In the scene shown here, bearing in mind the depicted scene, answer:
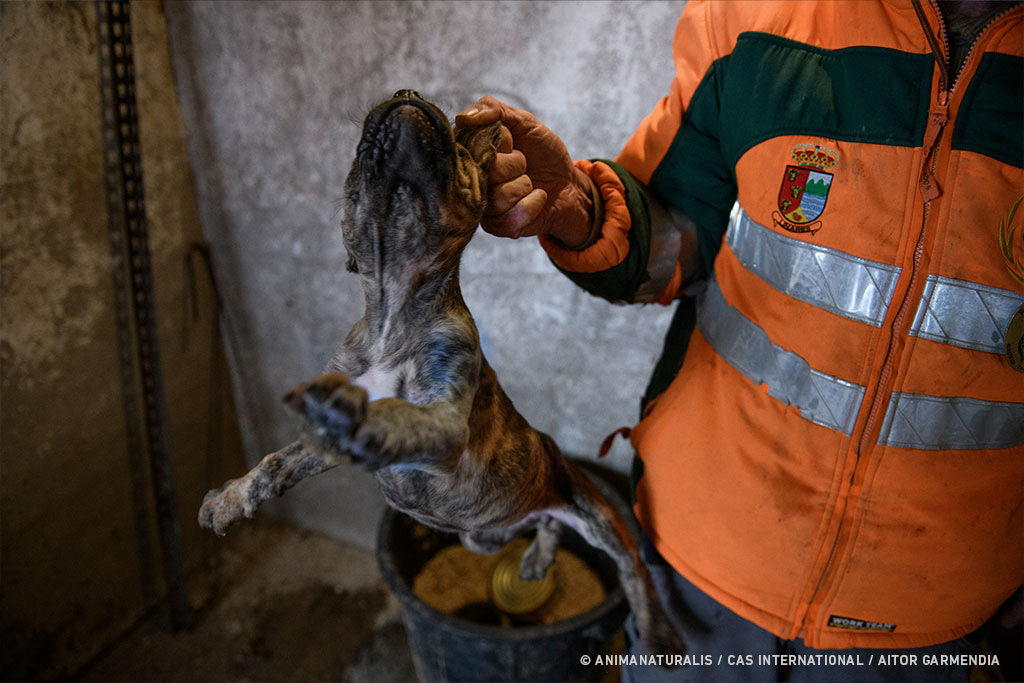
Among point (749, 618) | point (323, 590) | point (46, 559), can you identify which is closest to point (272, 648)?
point (323, 590)

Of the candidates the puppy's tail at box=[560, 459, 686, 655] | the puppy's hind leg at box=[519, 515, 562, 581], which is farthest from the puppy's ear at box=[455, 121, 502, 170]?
the puppy's hind leg at box=[519, 515, 562, 581]

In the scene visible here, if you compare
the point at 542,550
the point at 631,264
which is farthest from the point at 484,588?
the point at 631,264

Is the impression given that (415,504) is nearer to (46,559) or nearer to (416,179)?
(416,179)

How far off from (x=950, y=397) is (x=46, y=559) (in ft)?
11.0

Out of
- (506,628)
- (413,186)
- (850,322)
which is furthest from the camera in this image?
(506,628)

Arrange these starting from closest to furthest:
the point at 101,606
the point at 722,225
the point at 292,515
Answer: the point at 722,225
the point at 101,606
the point at 292,515

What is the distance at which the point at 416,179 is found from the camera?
35.7 inches

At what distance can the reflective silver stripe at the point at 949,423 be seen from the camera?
43.3 inches

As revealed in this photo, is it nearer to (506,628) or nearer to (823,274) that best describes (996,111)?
(823,274)

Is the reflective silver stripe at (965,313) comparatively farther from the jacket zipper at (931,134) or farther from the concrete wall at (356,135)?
the concrete wall at (356,135)

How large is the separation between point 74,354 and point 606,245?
2391 mm

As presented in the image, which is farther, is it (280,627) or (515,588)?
(280,627)

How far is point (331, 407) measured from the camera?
717mm

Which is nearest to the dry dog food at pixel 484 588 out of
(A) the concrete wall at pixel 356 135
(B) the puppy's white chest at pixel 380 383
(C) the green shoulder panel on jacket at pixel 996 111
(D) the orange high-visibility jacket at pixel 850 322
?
(A) the concrete wall at pixel 356 135
